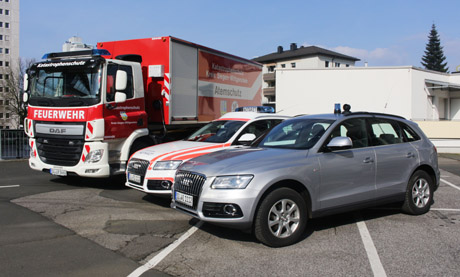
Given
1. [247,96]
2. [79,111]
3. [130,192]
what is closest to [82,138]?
[79,111]

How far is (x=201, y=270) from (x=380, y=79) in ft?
71.4

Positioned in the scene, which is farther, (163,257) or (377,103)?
(377,103)

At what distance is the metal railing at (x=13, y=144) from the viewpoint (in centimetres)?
1359

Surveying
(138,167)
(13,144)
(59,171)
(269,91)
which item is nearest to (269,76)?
(269,91)

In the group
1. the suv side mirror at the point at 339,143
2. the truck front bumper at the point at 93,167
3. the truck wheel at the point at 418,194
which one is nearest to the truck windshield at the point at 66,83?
the truck front bumper at the point at 93,167

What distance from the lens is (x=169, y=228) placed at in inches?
220

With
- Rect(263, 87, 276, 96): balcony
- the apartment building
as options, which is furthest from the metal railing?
Rect(263, 87, 276, 96): balcony

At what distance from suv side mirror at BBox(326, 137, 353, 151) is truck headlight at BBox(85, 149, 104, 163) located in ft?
15.7

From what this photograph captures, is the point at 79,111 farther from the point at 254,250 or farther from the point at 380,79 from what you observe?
the point at 380,79

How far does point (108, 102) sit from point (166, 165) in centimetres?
228

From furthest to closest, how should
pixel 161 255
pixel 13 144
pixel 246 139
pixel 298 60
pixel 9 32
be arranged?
pixel 9 32
pixel 298 60
pixel 13 144
pixel 246 139
pixel 161 255

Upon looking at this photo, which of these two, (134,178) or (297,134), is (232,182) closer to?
(297,134)

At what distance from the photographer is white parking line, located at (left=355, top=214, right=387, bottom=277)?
158 inches

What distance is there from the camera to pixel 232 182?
15.1ft
